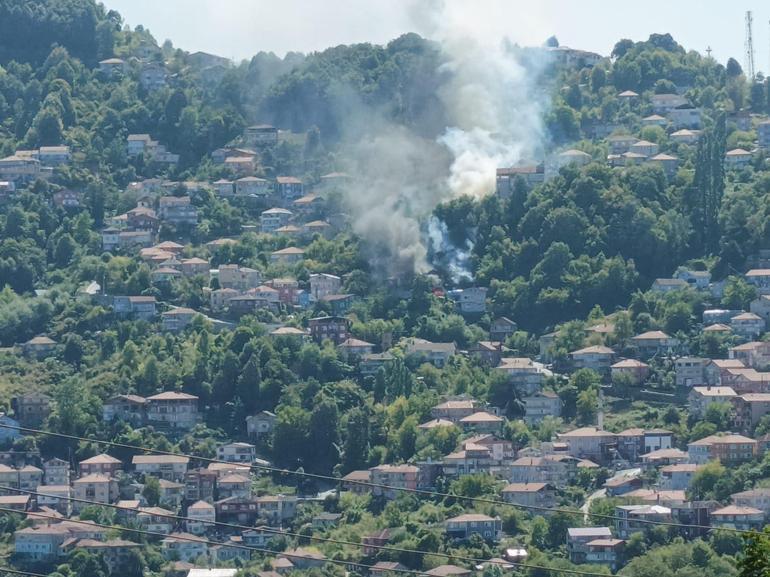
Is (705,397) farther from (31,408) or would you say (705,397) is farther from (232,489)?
(31,408)

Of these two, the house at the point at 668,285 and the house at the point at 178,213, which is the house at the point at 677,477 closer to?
the house at the point at 668,285

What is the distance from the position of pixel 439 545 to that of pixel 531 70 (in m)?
47.7

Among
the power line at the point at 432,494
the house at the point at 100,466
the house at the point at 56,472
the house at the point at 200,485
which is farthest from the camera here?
the house at the point at 100,466

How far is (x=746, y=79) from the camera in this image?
12675 centimetres

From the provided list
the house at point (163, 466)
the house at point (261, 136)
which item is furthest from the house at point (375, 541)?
the house at point (261, 136)

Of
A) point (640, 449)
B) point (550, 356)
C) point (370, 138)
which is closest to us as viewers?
point (640, 449)

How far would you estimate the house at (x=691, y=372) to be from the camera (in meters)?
94.4

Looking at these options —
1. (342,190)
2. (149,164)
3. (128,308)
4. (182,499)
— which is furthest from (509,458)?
(149,164)

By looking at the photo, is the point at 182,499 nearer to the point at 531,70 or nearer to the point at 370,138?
the point at 370,138

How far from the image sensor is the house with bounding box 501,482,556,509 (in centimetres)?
8675

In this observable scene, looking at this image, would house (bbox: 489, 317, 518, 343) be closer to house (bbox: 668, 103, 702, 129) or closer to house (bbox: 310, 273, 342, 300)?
house (bbox: 310, 273, 342, 300)

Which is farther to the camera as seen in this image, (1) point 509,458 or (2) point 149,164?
(2) point 149,164

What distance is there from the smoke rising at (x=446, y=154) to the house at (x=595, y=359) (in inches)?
417

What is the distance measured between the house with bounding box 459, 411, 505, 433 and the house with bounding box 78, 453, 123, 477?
35.5 feet
